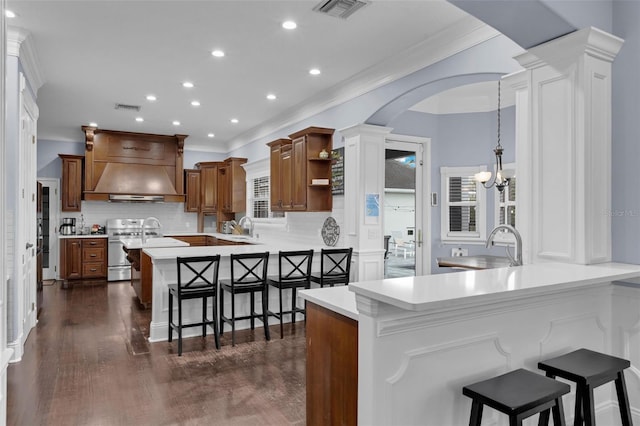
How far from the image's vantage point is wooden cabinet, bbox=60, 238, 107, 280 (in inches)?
310

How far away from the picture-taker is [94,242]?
8078mm

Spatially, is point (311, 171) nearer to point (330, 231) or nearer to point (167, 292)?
point (330, 231)

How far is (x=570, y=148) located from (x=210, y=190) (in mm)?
7753

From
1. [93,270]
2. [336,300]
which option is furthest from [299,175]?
[93,270]

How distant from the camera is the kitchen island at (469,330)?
69.6 inches

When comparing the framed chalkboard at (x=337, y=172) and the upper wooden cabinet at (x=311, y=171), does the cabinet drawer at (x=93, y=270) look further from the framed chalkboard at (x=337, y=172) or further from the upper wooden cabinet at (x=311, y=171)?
the framed chalkboard at (x=337, y=172)

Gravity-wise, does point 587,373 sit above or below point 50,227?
below

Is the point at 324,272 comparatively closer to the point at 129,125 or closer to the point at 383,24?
the point at 383,24

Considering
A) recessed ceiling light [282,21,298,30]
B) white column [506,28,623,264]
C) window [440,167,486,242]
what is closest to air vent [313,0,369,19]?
recessed ceiling light [282,21,298,30]

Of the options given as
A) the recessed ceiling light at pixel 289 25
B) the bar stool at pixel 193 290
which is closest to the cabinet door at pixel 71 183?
the bar stool at pixel 193 290

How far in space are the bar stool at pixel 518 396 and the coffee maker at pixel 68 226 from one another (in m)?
8.35

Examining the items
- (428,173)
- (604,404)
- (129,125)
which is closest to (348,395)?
(604,404)

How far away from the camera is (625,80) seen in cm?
254

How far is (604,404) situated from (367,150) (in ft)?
10.9
